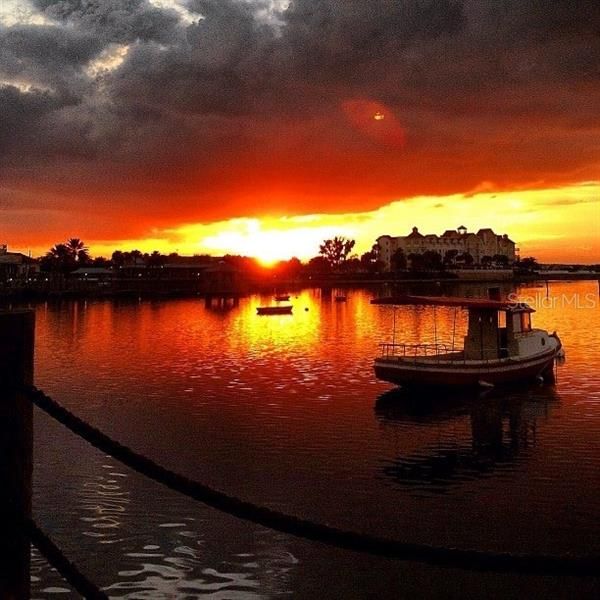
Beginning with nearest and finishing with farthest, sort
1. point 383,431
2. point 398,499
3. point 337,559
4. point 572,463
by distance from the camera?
1. point 337,559
2. point 398,499
3. point 572,463
4. point 383,431

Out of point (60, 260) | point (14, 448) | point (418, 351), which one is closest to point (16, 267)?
point (60, 260)

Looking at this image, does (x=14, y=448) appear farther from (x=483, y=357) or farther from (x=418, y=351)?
(x=418, y=351)

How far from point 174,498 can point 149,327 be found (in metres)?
59.3

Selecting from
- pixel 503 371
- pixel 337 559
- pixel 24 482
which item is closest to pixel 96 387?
pixel 503 371

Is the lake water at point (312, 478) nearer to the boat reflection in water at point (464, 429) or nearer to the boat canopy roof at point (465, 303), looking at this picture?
the boat reflection in water at point (464, 429)

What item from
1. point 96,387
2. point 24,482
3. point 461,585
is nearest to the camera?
point 24,482

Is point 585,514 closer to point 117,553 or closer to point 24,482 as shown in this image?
point 117,553

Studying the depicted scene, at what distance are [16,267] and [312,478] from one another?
16326 centimetres

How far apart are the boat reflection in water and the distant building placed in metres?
126

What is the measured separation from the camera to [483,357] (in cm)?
3173

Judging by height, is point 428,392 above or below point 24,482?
below

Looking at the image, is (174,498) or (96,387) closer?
(174,498)

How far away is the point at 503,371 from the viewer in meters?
31.1

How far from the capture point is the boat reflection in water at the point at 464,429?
1966 cm
